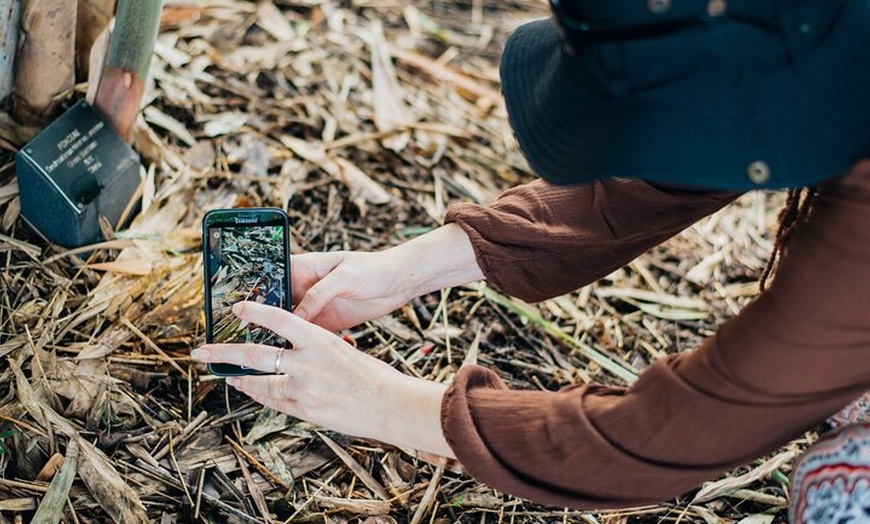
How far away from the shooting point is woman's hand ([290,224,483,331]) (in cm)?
174

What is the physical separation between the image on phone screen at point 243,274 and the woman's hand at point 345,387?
19 cm

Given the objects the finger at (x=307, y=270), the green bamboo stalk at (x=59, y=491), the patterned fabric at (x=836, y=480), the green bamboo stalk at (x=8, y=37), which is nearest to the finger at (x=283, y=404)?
the finger at (x=307, y=270)

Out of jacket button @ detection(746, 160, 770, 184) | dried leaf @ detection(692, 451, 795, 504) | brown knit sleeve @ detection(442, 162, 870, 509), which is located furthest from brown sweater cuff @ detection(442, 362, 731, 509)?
dried leaf @ detection(692, 451, 795, 504)

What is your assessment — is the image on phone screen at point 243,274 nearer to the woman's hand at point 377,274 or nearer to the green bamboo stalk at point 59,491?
the woman's hand at point 377,274

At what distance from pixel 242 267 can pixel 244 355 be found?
232 millimetres

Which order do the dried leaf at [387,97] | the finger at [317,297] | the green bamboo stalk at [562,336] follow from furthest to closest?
the dried leaf at [387,97], the green bamboo stalk at [562,336], the finger at [317,297]

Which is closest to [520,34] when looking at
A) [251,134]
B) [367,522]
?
[367,522]

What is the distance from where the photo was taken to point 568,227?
1743 mm

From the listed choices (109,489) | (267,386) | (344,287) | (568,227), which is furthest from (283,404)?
(568,227)

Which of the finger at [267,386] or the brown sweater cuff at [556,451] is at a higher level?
the brown sweater cuff at [556,451]

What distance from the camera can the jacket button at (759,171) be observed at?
1.22 meters

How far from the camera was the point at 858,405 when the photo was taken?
151 cm

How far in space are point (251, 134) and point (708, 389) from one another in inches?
60.7

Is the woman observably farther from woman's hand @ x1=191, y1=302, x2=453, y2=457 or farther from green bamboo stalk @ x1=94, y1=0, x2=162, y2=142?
green bamboo stalk @ x1=94, y1=0, x2=162, y2=142
